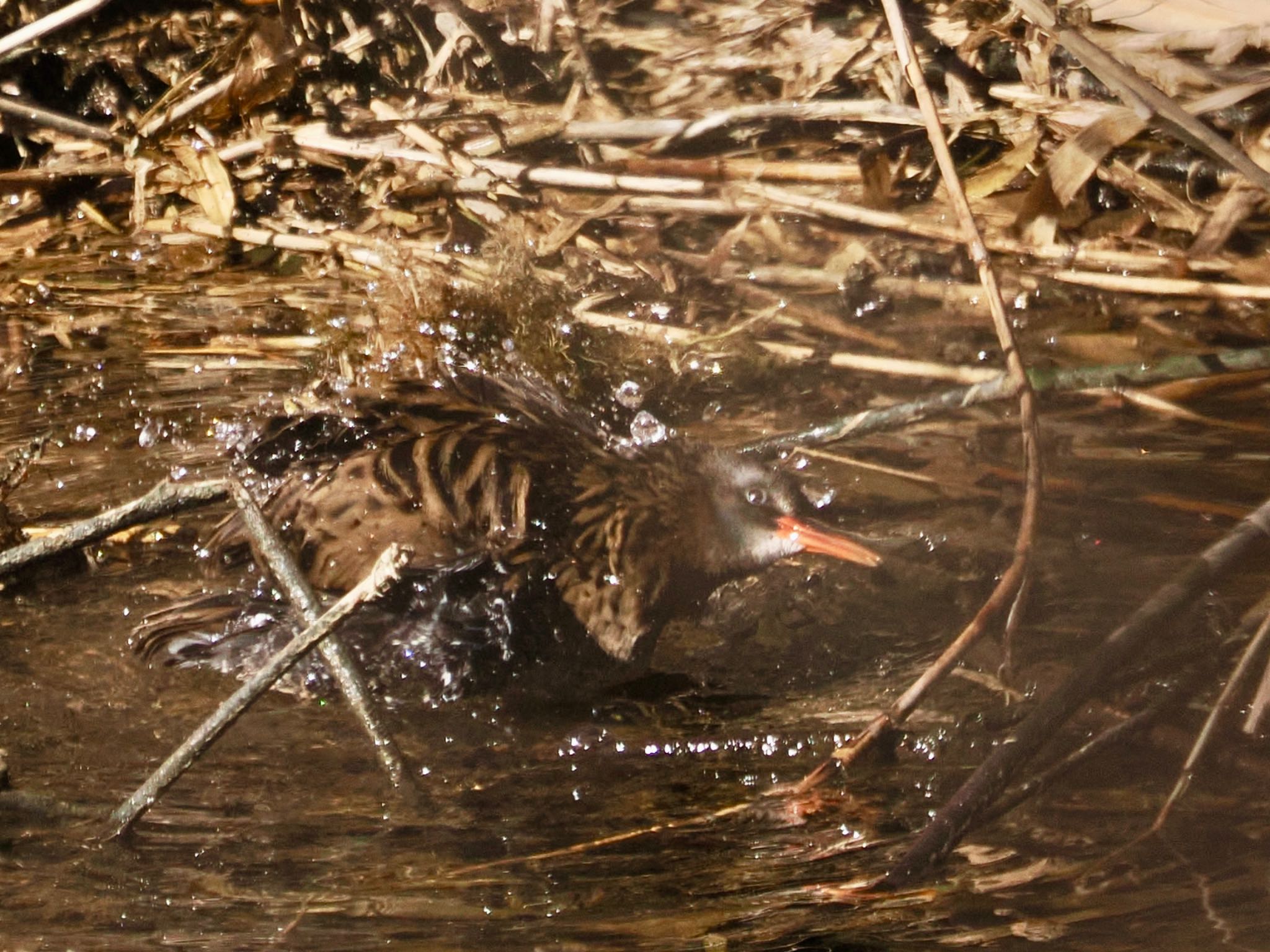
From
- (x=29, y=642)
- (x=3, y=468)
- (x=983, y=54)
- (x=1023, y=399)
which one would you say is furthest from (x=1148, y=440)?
(x=3, y=468)

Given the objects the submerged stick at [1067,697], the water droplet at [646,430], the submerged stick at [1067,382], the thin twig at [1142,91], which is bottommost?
the water droplet at [646,430]

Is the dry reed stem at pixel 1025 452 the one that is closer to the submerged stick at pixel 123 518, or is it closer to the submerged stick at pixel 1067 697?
the submerged stick at pixel 1067 697

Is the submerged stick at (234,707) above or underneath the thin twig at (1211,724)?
above

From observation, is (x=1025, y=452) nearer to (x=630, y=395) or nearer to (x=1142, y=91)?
(x=1142, y=91)

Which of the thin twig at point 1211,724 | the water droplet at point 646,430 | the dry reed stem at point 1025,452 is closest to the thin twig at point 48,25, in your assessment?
the water droplet at point 646,430

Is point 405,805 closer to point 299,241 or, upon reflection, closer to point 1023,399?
point 1023,399

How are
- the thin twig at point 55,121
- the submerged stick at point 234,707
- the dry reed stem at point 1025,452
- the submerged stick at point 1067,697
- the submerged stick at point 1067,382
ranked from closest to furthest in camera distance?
the submerged stick at point 1067,697, the submerged stick at point 234,707, the dry reed stem at point 1025,452, the submerged stick at point 1067,382, the thin twig at point 55,121

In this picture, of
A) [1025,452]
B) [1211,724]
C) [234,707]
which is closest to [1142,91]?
[1025,452]

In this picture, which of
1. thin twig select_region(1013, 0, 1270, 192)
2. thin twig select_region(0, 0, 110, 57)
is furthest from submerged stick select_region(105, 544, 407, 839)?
thin twig select_region(0, 0, 110, 57)

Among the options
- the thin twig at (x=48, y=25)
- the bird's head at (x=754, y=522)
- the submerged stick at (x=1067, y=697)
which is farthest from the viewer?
the thin twig at (x=48, y=25)
